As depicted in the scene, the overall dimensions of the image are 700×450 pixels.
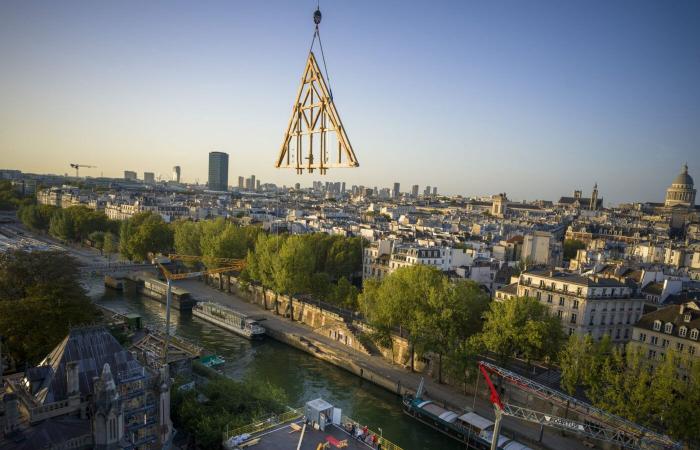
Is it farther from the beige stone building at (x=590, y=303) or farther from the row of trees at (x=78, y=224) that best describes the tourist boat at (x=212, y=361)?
the row of trees at (x=78, y=224)

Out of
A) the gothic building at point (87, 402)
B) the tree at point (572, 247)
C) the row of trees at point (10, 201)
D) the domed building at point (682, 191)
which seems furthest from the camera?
the domed building at point (682, 191)

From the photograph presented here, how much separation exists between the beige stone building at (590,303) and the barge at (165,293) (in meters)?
23.7

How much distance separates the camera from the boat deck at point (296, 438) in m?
14.0

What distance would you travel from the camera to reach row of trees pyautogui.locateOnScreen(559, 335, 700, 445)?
52.6 ft

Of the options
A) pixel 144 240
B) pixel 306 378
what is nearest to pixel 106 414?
pixel 306 378

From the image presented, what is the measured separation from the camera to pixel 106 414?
34.9ft

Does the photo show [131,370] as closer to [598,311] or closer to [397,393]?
[397,393]

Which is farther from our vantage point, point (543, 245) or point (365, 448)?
point (543, 245)

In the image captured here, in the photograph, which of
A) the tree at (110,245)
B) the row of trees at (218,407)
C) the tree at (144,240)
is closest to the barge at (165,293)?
the tree at (144,240)

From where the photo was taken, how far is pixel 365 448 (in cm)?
1446

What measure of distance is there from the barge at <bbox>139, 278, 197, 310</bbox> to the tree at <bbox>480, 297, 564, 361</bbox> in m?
23.1

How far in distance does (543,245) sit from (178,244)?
34262 millimetres

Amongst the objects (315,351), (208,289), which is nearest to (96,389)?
(315,351)

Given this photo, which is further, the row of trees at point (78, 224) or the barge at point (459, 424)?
the row of trees at point (78, 224)
